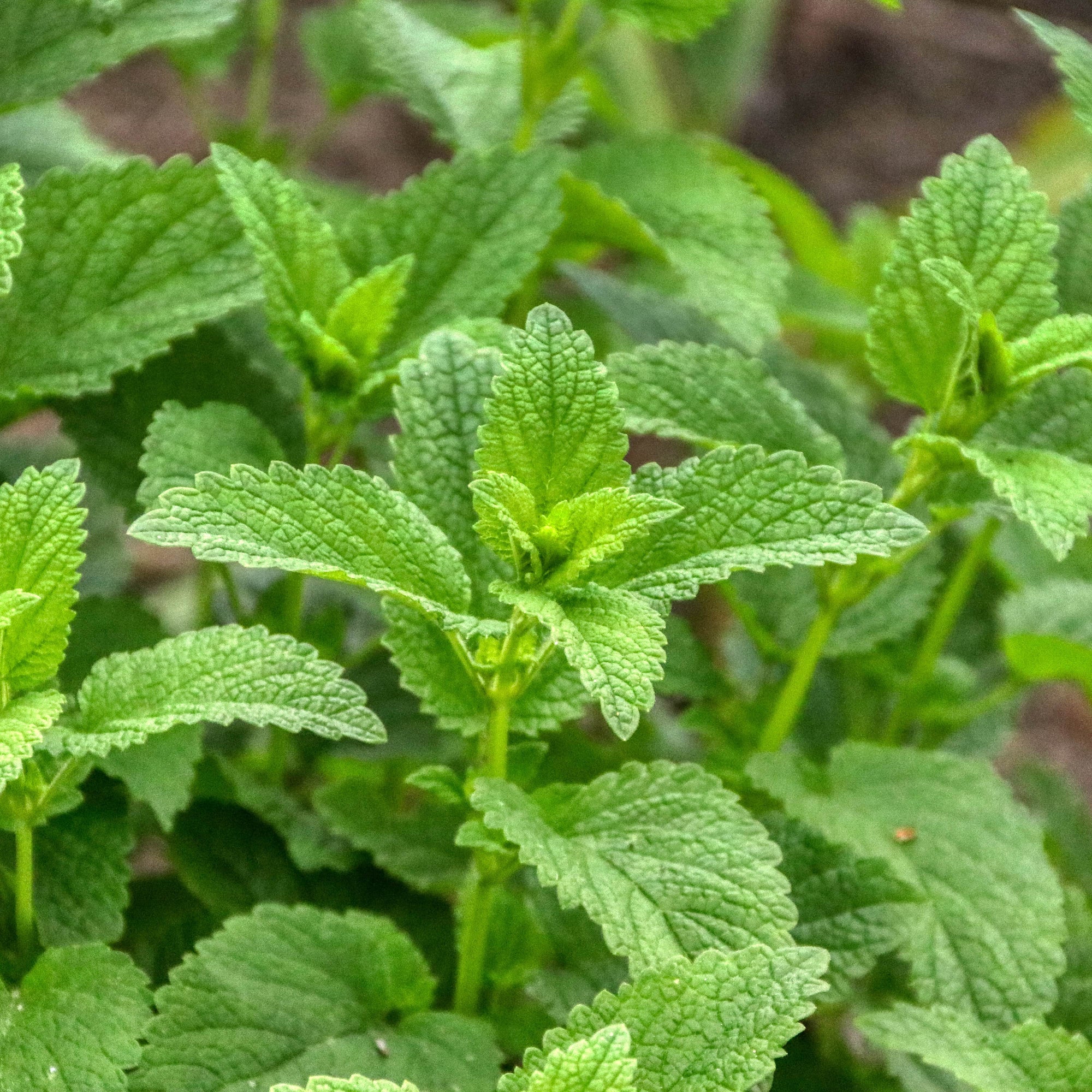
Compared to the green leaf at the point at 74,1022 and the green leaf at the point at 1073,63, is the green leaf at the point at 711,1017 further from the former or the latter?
the green leaf at the point at 1073,63

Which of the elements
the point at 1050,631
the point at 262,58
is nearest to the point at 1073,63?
the point at 1050,631

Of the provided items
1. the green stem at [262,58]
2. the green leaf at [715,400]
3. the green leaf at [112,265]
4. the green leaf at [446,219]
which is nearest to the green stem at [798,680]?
the green leaf at [715,400]

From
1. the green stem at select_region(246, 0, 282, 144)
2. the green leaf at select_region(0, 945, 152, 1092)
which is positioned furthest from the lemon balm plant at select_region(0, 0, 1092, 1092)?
the green stem at select_region(246, 0, 282, 144)

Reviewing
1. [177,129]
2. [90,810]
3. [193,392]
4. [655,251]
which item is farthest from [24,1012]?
[177,129]

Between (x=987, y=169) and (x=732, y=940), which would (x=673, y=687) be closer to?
(x=732, y=940)

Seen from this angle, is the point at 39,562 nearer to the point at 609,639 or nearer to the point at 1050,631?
the point at 609,639

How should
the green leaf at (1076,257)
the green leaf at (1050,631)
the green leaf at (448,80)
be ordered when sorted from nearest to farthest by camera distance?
the green leaf at (1076,257) → the green leaf at (1050,631) → the green leaf at (448,80)
